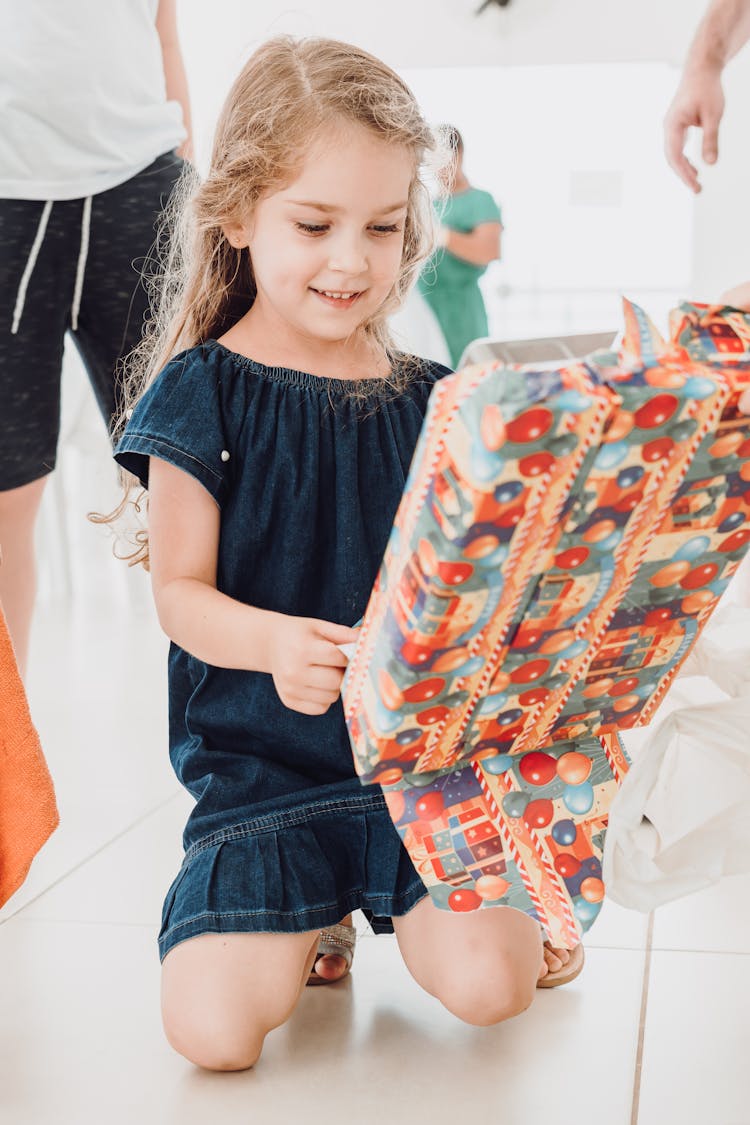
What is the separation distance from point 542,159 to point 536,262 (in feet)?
1.33

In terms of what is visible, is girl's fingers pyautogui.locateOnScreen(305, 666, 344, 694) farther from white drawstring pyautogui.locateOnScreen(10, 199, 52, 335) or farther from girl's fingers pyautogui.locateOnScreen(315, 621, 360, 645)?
white drawstring pyautogui.locateOnScreen(10, 199, 52, 335)

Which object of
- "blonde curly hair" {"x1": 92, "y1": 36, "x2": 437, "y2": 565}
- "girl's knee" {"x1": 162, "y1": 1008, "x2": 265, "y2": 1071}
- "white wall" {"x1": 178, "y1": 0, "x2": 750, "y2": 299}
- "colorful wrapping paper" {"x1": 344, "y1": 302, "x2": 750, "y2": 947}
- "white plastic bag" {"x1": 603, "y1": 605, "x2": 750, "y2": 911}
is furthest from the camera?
"white wall" {"x1": 178, "y1": 0, "x2": 750, "y2": 299}

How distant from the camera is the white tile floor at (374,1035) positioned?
822 millimetres

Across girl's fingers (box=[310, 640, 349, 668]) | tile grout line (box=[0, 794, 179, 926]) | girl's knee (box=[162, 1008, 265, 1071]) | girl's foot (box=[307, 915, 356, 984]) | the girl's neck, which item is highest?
the girl's neck

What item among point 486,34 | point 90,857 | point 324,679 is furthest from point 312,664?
point 486,34

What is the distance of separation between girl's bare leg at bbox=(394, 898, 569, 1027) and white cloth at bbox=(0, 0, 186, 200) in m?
0.81

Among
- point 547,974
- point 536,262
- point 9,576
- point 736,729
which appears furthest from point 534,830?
point 536,262

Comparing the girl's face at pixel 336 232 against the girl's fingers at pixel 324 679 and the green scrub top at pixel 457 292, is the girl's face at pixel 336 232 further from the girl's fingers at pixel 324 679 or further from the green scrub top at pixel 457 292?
the green scrub top at pixel 457 292

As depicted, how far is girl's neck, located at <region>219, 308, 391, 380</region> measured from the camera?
102cm

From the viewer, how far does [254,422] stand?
3.24 feet

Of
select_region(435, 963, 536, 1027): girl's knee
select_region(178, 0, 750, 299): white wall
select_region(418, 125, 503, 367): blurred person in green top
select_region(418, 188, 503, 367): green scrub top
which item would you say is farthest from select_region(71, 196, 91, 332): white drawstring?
select_region(178, 0, 750, 299): white wall

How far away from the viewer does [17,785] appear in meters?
0.88

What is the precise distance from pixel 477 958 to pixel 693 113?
0.81 meters

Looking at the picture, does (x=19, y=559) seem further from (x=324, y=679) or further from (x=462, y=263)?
(x=462, y=263)
